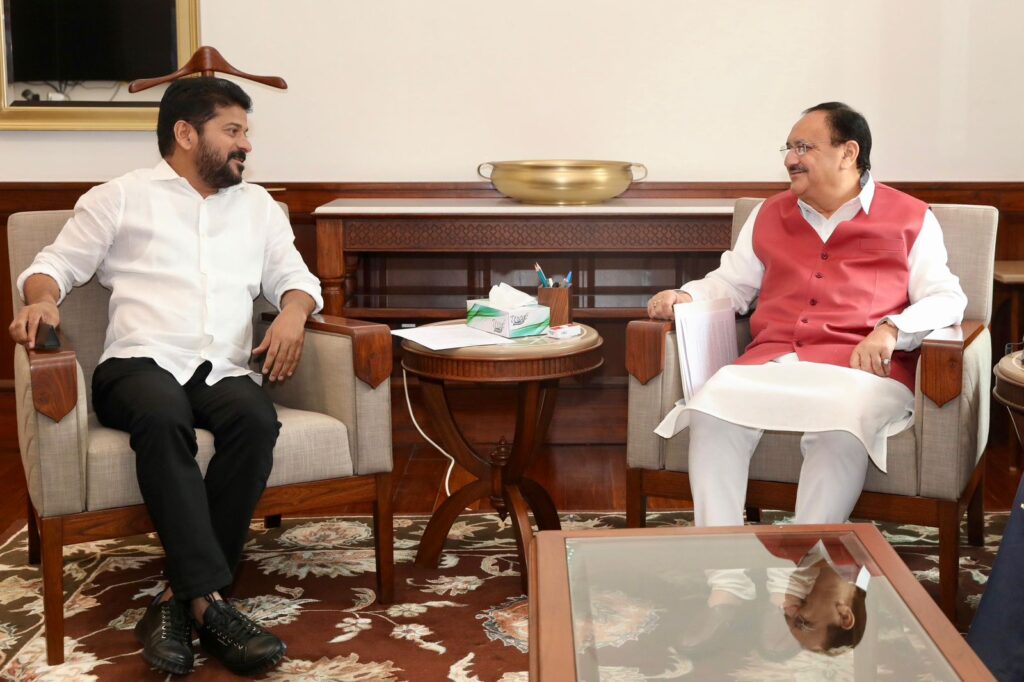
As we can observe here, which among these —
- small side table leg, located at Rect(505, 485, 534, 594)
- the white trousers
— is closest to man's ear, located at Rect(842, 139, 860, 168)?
the white trousers

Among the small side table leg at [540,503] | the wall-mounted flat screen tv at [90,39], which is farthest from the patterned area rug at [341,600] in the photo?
the wall-mounted flat screen tv at [90,39]

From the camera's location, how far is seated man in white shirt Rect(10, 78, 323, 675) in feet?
7.37

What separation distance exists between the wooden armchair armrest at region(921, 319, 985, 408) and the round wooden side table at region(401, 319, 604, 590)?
2.39 ft

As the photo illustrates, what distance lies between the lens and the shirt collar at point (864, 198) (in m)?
2.65

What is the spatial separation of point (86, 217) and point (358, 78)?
1627 millimetres

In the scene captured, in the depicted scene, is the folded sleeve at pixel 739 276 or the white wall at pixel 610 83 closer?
the folded sleeve at pixel 739 276

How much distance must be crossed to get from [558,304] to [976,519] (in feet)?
3.96

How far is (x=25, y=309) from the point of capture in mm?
2344

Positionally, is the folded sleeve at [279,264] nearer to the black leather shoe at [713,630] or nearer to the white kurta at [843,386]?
the white kurta at [843,386]

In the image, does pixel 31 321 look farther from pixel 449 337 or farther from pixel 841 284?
pixel 841 284

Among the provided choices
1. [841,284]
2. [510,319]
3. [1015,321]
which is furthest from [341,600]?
[1015,321]

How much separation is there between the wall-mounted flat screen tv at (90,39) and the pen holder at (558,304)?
2.00 metres

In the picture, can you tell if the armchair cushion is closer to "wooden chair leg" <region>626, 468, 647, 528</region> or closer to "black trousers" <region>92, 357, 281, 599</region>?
"black trousers" <region>92, 357, 281, 599</region>

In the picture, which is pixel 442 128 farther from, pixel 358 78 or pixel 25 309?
pixel 25 309
